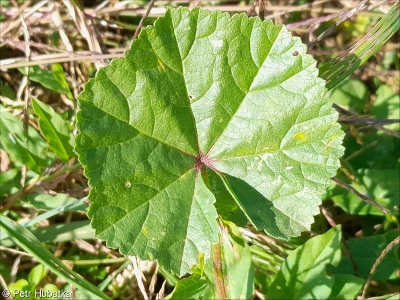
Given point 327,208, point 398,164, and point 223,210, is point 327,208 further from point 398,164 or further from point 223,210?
point 223,210

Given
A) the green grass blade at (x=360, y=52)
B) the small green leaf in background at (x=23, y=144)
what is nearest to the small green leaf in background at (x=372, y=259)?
the green grass blade at (x=360, y=52)

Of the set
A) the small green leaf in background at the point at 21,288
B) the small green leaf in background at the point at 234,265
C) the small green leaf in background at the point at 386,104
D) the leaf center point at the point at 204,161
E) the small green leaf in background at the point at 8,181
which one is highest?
the small green leaf in background at the point at 386,104

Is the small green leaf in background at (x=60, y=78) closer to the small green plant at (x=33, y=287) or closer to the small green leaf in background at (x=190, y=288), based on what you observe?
the small green plant at (x=33, y=287)

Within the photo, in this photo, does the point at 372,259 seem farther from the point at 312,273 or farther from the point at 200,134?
the point at 200,134

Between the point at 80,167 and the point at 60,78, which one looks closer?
the point at 80,167

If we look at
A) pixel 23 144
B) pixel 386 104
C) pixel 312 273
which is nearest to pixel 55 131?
pixel 23 144

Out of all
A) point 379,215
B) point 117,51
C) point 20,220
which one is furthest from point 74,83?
point 379,215

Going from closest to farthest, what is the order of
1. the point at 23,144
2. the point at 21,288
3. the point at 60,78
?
the point at 21,288 < the point at 23,144 < the point at 60,78

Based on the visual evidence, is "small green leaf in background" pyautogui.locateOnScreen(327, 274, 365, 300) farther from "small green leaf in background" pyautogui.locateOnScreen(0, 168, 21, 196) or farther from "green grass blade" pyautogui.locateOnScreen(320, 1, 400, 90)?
"small green leaf in background" pyautogui.locateOnScreen(0, 168, 21, 196)
